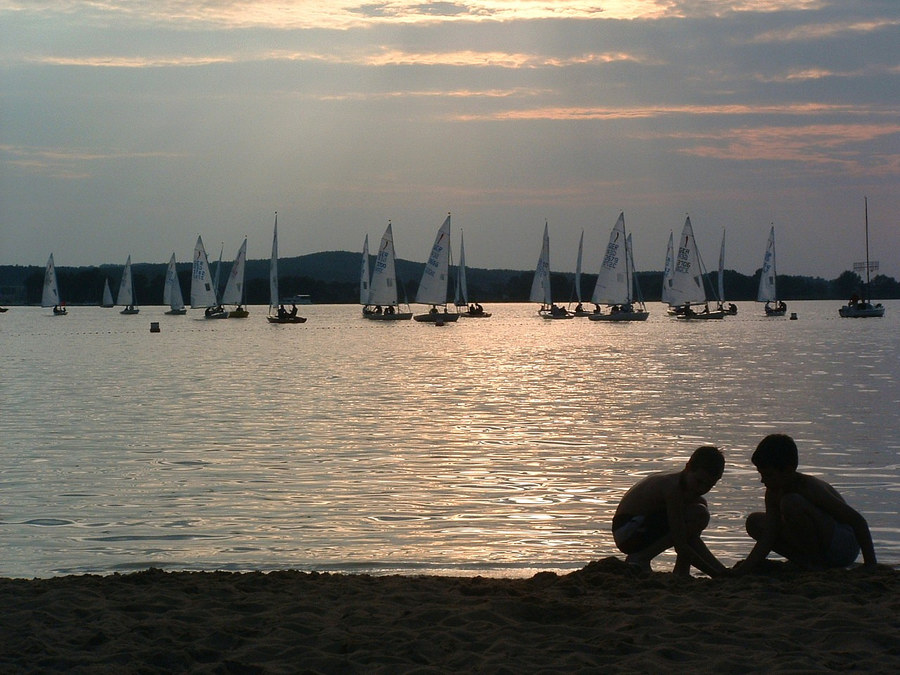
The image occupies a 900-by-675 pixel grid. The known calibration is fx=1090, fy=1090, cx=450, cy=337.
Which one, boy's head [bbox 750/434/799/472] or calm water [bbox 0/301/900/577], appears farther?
calm water [bbox 0/301/900/577]

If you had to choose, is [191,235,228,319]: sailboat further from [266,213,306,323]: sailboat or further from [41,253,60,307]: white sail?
[41,253,60,307]: white sail

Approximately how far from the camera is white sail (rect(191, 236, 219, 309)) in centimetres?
9931

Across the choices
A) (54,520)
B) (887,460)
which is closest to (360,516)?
(54,520)

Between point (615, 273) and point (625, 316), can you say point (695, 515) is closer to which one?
point (615, 273)

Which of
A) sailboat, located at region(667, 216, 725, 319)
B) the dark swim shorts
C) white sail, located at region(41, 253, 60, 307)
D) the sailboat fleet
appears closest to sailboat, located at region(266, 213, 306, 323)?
the sailboat fleet

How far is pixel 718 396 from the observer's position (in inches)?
1029

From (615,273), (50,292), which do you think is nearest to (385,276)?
(615,273)

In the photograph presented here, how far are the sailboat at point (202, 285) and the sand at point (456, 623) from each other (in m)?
91.7

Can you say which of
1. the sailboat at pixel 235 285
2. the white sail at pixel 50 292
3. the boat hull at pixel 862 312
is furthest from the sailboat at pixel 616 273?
the white sail at pixel 50 292

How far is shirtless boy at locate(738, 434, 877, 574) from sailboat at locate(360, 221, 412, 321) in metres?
77.3

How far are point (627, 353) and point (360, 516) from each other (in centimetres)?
3872

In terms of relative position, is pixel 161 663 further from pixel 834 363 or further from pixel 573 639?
pixel 834 363

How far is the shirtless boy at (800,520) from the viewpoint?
745cm

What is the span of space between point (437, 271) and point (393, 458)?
70295 mm
